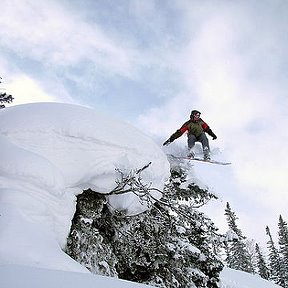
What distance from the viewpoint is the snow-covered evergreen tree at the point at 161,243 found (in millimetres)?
7180

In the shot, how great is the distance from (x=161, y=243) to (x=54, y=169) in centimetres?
354

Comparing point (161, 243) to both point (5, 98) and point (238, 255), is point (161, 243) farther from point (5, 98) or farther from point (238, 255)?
point (238, 255)

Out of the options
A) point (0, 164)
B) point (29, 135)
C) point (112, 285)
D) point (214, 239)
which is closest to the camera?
point (112, 285)

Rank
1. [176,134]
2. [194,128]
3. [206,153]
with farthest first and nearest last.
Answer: [194,128] → [176,134] → [206,153]

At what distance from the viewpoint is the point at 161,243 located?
780 cm

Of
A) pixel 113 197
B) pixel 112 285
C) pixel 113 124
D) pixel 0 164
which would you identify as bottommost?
pixel 112 285

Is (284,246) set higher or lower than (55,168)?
higher

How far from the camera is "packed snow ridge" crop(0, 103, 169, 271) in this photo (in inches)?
161

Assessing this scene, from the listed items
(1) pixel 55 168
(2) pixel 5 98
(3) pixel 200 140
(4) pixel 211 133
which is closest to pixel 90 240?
(1) pixel 55 168

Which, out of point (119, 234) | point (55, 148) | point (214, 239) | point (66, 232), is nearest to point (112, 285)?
point (66, 232)

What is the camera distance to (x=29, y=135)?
224 inches

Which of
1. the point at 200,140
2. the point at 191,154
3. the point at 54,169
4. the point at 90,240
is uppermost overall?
the point at 200,140

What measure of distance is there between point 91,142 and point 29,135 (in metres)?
1.00

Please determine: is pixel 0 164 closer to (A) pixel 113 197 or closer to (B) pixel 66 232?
(B) pixel 66 232
